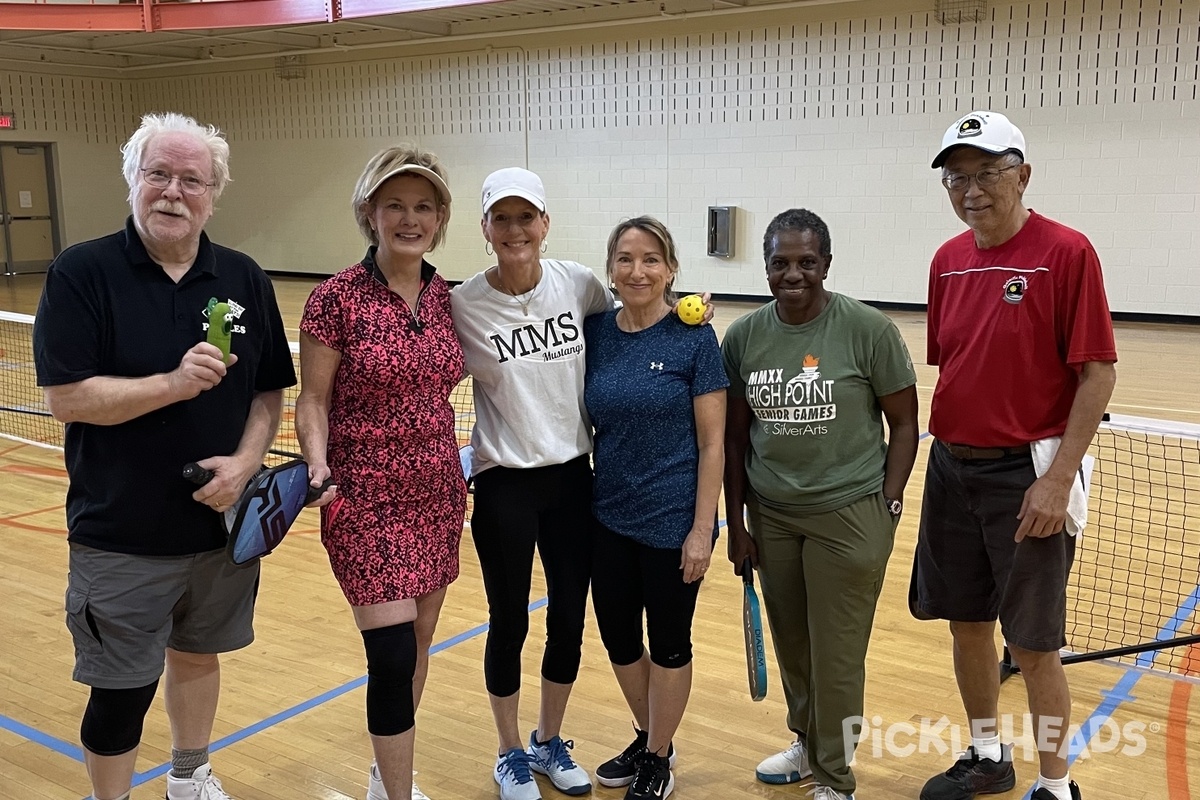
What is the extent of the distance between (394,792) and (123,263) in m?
1.46

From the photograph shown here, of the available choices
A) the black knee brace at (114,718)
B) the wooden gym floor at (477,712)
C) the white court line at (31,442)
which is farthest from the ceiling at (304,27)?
the black knee brace at (114,718)

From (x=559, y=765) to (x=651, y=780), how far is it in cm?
30

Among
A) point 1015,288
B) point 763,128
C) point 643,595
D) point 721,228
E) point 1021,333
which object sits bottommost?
point 643,595

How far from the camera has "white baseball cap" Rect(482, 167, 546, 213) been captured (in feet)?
9.07

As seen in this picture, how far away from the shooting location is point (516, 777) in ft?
9.91

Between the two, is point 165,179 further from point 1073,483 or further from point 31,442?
point 31,442

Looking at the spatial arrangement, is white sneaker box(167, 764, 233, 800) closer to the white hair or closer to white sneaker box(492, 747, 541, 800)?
white sneaker box(492, 747, 541, 800)

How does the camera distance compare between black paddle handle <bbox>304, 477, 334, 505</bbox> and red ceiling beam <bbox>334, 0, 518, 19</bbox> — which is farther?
red ceiling beam <bbox>334, 0, 518, 19</bbox>

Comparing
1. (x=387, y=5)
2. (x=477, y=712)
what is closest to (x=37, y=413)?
(x=477, y=712)

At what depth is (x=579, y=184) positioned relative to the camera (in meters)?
16.4

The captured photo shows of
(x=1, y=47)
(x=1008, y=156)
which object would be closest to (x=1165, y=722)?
(x=1008, y=156)

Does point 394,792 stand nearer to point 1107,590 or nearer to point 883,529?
point 883,529

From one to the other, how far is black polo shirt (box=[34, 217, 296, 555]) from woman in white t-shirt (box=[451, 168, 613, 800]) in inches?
25.8

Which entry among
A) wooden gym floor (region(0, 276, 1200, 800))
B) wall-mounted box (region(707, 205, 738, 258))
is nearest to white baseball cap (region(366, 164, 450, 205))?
wooden gym floor (region(0, 276, 1200, 800))
